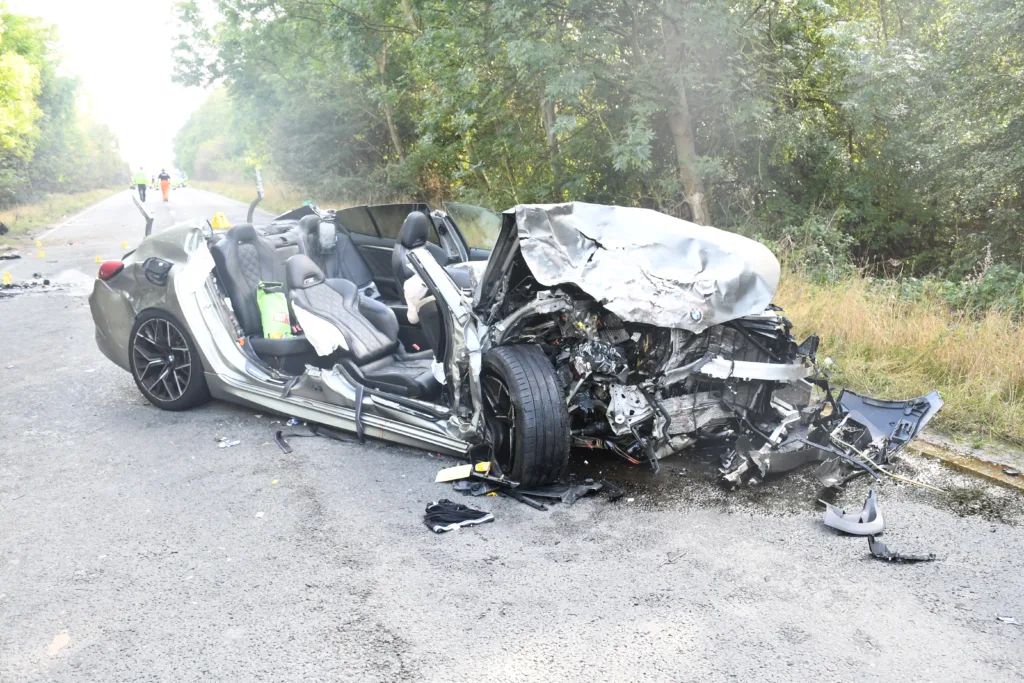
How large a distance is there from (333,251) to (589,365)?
348 cm

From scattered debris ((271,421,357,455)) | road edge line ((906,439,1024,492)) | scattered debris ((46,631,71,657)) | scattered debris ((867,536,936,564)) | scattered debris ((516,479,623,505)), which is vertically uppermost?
scattered debris ((46,631,71,657))

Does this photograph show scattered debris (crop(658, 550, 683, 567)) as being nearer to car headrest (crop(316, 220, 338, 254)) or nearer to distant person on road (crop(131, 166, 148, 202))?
car headrest (crop(316, 220, 338, 254))

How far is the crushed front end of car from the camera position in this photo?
169 inches

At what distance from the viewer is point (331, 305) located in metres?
6.12

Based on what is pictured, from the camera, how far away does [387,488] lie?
4.73 meters

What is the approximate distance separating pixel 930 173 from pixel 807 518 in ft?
33.9

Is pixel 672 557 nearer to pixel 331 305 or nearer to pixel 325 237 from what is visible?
pixel 331 305

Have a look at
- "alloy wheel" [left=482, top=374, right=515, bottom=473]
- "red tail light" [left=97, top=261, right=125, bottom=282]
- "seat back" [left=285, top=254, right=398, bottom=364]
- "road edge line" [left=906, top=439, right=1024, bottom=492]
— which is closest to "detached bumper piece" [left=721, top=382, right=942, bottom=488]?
"road edge line" [left=906, top=439, right=1024, bottom=492]

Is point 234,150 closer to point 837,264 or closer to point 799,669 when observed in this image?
point 837,264

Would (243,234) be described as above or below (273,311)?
above

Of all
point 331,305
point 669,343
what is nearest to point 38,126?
point 331,305

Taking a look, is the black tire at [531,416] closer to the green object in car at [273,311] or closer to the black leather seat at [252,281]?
the black leather seat at [252,281]

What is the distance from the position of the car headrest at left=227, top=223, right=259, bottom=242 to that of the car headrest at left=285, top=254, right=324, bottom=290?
380 millimetres

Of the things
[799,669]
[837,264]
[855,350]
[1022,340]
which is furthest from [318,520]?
[837,264]
